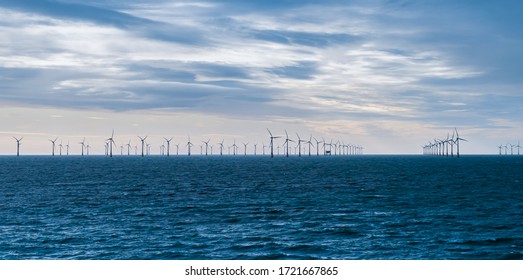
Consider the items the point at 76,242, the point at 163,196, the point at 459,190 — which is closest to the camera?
the point at 76,242

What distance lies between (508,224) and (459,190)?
46.1 meters

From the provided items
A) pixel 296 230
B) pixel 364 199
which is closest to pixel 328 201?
pixel 364 199

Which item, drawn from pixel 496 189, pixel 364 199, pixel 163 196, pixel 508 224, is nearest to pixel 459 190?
pixel 496 189

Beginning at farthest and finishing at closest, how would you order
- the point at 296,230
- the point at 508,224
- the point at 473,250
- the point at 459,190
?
the point at 459,190 → the point at 508,224 → the point at 296,230 → the point at 473,250

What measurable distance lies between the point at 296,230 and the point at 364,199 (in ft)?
109

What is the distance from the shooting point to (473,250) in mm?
44562

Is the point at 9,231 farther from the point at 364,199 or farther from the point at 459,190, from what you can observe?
the point at 459,190

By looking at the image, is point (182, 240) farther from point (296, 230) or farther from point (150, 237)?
point (296, 230)
